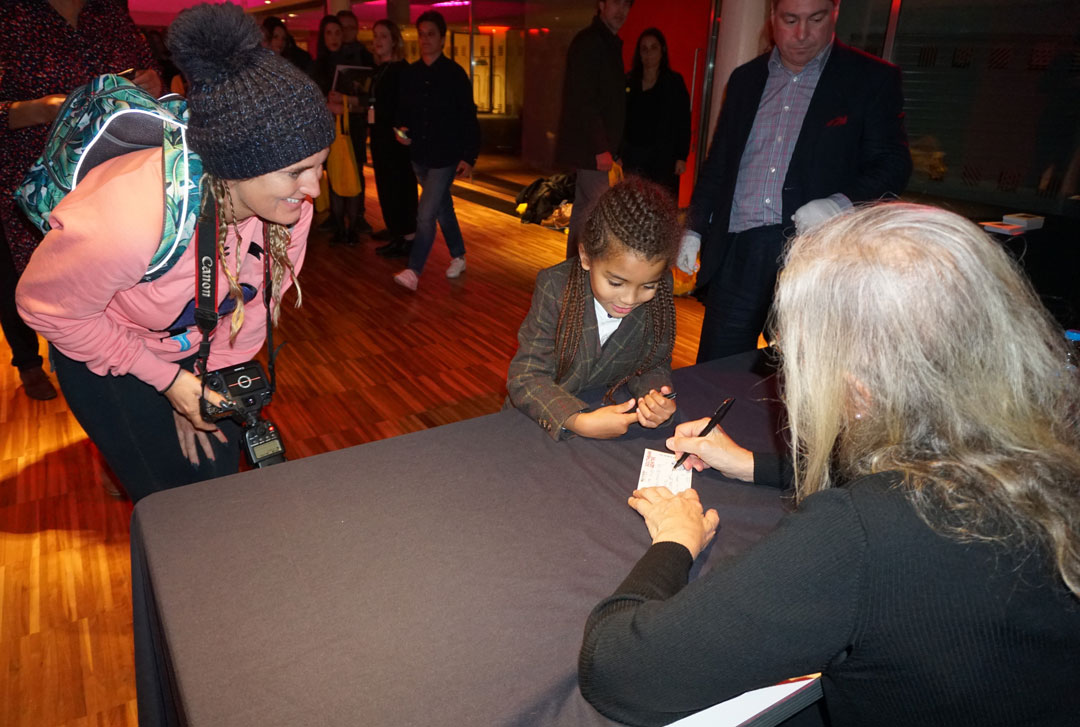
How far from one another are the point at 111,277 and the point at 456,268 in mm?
3745

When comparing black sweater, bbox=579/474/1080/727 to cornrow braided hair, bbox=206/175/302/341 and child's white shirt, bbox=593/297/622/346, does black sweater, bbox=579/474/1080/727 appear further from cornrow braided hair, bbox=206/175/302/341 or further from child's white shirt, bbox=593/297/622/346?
cornrow braided hair, bbox=206/175/302/341

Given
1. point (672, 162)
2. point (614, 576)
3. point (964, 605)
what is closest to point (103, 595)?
point (614, 576)

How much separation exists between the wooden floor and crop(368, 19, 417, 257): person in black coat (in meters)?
0.31

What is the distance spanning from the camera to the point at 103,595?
1.93 metres

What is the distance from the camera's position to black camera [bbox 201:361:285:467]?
1.32 m

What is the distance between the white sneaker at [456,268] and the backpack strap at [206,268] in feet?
11.7

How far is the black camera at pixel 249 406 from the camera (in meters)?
1.32

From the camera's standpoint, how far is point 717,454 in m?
1.28

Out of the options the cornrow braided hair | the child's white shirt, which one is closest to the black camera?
the cornrow braided hair

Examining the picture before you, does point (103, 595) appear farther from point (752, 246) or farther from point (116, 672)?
point (752, 246)

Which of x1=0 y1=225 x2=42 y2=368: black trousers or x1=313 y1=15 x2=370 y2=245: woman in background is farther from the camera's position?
x1=313 y1=15 x2=370 y2=245: woman in background

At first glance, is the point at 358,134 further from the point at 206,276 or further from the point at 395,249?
the point at 206,276

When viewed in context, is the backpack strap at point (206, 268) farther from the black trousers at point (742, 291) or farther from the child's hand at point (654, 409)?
the black trousers at point (742, 291)

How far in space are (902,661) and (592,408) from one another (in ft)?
2.89
